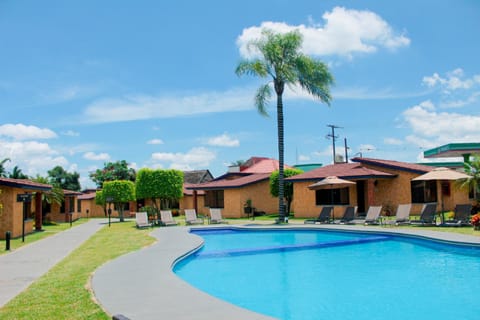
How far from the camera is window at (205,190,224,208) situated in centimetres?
3709

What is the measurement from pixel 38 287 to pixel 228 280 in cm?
433

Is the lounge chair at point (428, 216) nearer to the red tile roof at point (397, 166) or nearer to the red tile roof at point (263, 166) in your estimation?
Answer: the red tile roof at point (397, 166)

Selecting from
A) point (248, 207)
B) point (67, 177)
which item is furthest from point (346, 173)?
point (67, 177)

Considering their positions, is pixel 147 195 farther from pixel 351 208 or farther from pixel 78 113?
pixel 351 208

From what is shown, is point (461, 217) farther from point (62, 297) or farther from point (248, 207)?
point (62, 297)

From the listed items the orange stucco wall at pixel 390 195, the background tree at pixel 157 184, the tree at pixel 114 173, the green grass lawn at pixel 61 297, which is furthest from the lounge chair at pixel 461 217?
the tree at pixel 114 173

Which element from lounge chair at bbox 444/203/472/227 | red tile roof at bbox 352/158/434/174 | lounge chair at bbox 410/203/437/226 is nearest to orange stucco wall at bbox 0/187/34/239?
lounge chair at bbox 410/203/437/226

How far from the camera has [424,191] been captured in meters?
26.5

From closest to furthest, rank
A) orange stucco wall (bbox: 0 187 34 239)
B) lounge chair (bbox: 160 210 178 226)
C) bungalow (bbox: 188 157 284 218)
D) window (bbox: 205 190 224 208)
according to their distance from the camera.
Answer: orange stucco wall (bbox: 0 187 34 239) < lounge chair (bbox: 160 210 178 226) < bungalow (bbox: 188 157 284 218) < window (bbox: 205 190 224 208)

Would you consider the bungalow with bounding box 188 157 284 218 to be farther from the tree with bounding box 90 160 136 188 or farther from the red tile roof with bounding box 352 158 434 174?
the tree with bounding box 90 160 136 188

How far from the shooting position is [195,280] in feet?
35.7

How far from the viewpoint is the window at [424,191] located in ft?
86.5

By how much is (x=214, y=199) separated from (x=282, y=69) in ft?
50.9

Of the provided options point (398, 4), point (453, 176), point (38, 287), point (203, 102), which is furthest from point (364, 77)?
point (38, 287)
